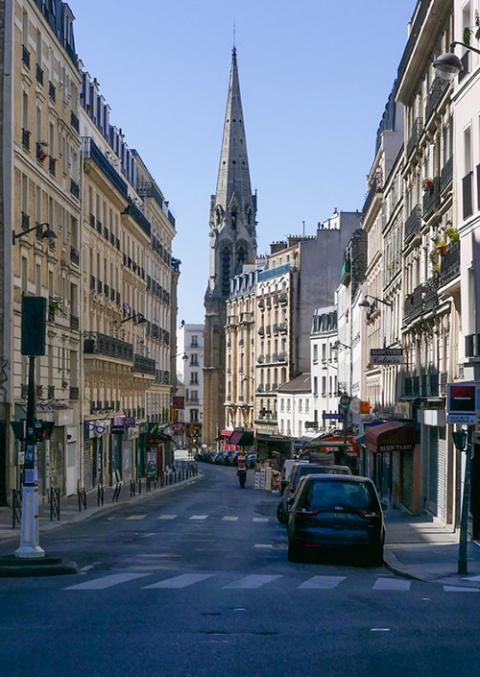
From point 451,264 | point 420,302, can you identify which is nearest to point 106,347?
point 420,302

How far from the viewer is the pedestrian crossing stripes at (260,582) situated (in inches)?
648

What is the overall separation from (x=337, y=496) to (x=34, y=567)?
5.64 meters

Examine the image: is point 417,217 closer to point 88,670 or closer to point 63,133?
point 63,133

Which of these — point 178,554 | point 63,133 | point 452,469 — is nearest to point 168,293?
point 63,133

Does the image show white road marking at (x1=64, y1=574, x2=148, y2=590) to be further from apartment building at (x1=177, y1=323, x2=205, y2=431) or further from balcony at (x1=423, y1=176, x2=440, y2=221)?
apartment building at (x1=177, y1=323, x2=205, y2=431)

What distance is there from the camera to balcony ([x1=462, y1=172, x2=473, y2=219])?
26328mm

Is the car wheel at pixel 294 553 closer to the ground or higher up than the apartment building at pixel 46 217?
closer to the ground

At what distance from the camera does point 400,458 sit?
1714 inches

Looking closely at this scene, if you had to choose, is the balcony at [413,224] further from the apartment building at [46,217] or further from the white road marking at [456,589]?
the white road marking at [456,589]

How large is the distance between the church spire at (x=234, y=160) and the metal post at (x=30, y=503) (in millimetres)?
147816

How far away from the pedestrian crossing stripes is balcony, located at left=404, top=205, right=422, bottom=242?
67.5 feet

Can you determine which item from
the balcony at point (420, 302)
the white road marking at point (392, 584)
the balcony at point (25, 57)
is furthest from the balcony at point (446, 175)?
the balcony at point (25, 57)

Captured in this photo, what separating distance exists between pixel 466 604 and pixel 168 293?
77.7 m

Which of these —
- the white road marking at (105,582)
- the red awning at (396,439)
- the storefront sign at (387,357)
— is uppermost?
the storefront sign at (387,357)
